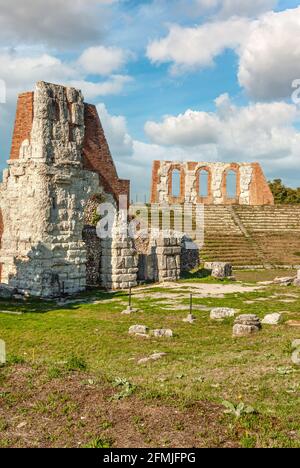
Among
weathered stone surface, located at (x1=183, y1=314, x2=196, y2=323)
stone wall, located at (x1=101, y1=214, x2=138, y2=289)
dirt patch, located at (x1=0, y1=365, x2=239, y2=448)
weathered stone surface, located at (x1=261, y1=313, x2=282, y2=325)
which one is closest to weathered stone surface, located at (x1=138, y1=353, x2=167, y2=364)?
dirt patch, located at (x1=0, y1=365, x2=239, y2=448)

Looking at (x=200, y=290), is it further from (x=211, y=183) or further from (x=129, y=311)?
(x=211, y=183)

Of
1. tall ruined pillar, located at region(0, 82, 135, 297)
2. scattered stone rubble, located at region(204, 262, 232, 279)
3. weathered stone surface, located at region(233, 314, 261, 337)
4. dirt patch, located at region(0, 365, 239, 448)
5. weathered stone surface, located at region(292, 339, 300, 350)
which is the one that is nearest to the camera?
dirt patch, located at region(0, 365, 239, 448)

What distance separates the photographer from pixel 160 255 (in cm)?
2042

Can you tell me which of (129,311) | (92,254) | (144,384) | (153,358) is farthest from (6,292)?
(144,384)

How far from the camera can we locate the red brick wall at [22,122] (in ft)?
56.1

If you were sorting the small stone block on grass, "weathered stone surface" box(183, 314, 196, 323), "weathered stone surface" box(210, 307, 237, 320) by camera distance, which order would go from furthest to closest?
the small stone block on grass, "weathered stone surface" box(210, 307, 237, 320), "weathered stone surface" box(183, 314, 196, 323)

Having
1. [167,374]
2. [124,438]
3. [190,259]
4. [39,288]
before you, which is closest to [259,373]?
[167,374]

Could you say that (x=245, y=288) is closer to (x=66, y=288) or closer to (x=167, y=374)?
(x=66, y=288)

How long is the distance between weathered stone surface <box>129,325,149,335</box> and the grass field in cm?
26

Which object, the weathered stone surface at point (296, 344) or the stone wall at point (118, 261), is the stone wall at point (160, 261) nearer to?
the stone wall at point (118, 261)

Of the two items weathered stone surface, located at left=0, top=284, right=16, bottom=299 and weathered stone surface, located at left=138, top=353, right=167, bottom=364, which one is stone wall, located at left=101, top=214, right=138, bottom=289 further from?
weathered stone surface, located at left=138, top=353, right=167, bottom=364

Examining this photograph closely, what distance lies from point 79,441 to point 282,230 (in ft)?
107

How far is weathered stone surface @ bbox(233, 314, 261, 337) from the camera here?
34.9 feet

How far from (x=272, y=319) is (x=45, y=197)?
344 inches
